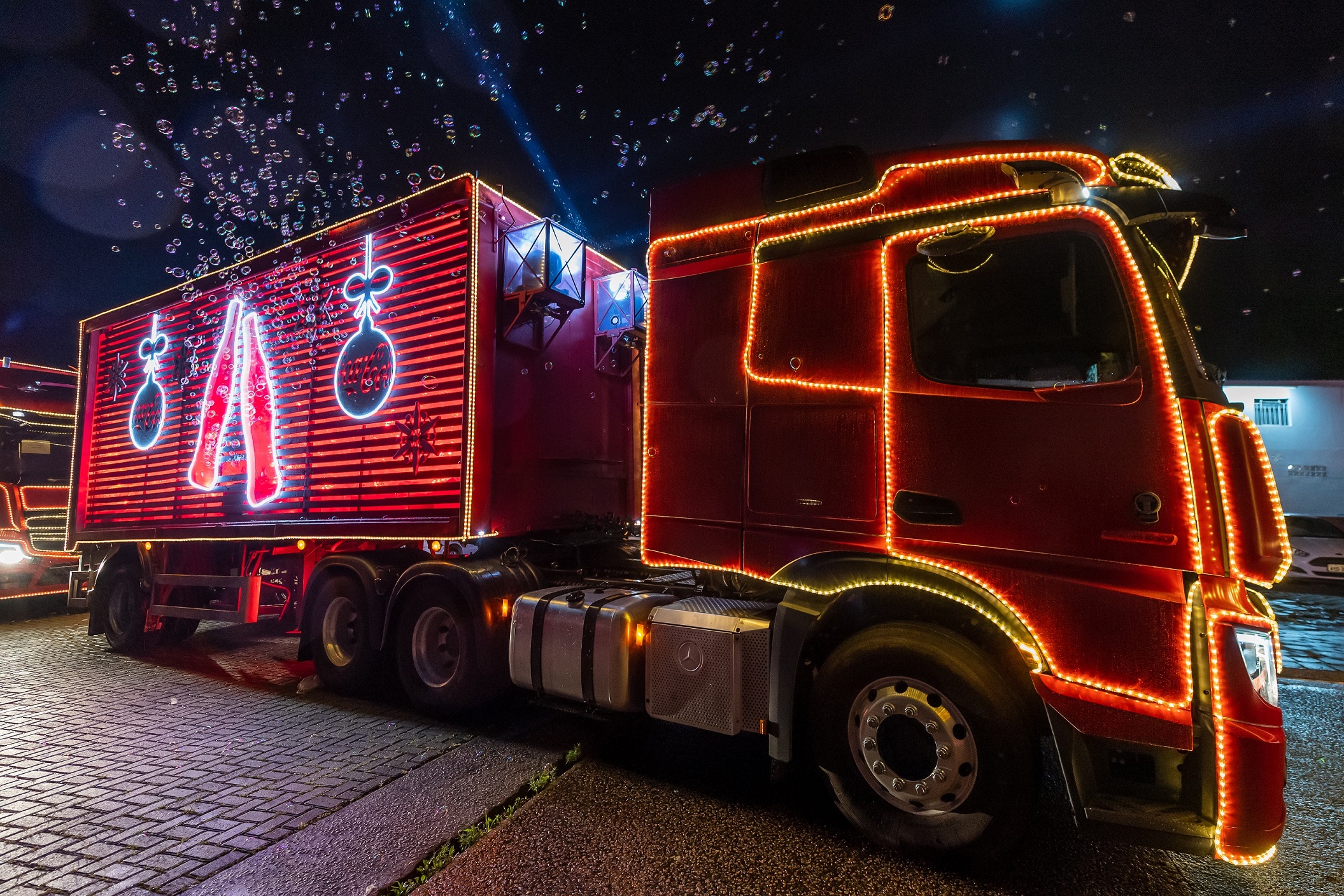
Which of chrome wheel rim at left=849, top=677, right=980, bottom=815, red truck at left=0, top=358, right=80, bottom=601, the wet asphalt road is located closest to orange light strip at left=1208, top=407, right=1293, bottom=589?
chrome wheel rim at left=849, top=677, right=980, bottom=815

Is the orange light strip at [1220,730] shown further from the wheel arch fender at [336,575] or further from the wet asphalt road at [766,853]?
the wheel arch fender at [336,575]

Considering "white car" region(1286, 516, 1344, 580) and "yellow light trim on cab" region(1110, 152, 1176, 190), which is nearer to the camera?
"yellow light trim on cab" region(1110, 152, 1176, 190)

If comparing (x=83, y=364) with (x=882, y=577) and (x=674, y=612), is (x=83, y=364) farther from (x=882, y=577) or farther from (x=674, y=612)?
(x=882, y=577)

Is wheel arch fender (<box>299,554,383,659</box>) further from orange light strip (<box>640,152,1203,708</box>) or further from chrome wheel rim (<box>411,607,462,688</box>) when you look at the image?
orange light strip (<box>640,152,1203,708</box>)

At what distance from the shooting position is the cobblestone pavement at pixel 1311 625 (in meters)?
6.68

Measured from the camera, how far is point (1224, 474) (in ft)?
8.20

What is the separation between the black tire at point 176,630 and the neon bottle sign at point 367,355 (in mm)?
4511

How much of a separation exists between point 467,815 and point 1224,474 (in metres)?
3.68

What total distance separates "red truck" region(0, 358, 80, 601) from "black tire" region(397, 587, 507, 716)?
698cm

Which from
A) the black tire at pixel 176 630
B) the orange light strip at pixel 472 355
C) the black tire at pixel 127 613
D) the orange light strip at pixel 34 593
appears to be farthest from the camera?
the orange light strip at pixel 34 593

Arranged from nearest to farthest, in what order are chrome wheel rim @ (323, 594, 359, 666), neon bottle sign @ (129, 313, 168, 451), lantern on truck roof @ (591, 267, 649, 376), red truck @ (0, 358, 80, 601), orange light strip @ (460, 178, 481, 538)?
orange light strip @ (460, 178, 481, 538), chrome wheel rim @ (323, 594, 359, 666), lantern on truck roof @ (591, 267, 649, 376), neon bottle sign @ (129, 313, 168, 451), red truck @ (0, 358, 80, 601)

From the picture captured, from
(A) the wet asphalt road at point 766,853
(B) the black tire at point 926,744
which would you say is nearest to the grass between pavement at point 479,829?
(A) the wet asphalt road at point 766,853

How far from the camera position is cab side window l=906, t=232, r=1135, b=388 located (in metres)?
2.77

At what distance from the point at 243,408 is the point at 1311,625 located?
518 inches
